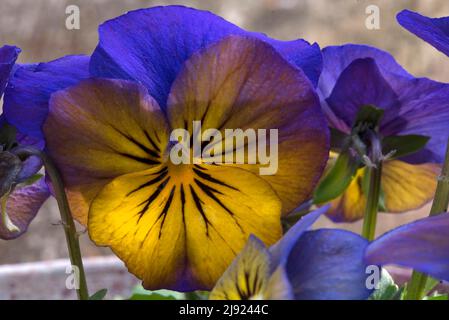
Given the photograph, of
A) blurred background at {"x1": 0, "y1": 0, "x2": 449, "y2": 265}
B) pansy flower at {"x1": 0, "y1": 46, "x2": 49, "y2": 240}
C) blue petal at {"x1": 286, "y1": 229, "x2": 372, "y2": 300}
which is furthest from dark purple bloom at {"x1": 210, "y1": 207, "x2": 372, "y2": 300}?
blurred background at {"x1": 0, "y1": 0, "x2": 449, "y2": 265}

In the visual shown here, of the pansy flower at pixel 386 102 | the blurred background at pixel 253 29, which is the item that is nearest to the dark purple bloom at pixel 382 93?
the pansy flower at pixel 386 102

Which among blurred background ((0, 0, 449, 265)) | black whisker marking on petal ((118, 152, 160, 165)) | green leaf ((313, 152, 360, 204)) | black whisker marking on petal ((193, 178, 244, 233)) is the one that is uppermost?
black whisker marking on petal ((118, 152, 160, 165))

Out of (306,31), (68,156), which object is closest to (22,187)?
(68,156)

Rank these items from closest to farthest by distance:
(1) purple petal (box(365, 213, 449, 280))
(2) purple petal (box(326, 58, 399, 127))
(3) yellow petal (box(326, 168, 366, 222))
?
(1) purple petal (box(365, 213, 449, 280)) → (2) purple petal (box(326, 58, 399, 127)) → (3) yellow petal (box(326, 168, 366, 222))

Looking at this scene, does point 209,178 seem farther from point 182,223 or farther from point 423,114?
point 423,114

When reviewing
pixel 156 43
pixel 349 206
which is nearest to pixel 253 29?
pixel 349 206

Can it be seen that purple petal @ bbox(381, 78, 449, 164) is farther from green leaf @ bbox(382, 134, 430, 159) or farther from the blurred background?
the blurred background

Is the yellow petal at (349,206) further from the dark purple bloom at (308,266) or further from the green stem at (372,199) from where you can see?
the dark purple bloom at (308,266)
